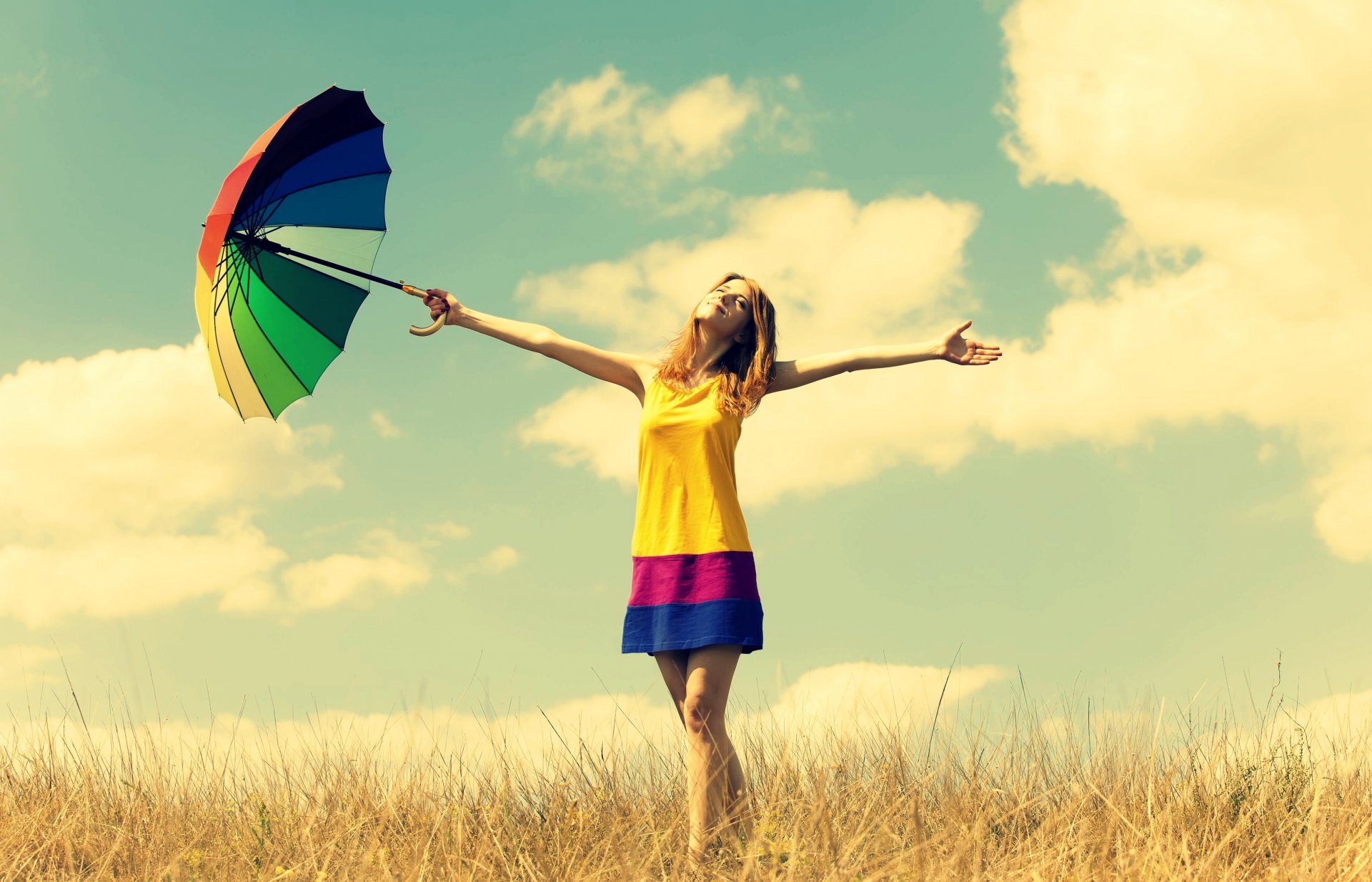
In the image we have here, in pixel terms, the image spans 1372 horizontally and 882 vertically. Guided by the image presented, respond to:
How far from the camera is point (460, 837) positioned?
5.46m

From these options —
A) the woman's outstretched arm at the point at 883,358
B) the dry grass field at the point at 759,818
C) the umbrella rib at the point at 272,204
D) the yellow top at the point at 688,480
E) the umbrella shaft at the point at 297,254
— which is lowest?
the dry grass field at the point at 759,818

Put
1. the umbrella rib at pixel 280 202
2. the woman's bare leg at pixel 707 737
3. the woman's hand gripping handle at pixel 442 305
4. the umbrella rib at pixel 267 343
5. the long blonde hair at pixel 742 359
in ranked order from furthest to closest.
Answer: the umbrella rib at pixel 267 343 < the umbrella rib at pixel 280 202 < the woman's hand gripping handle at pixel 442 305 < the long blonde hair at pixel 742 359 < the woman's bare leg at pixel 707 737

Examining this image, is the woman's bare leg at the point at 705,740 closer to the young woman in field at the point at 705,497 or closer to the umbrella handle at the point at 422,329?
the young woman in field at the point at 705,497

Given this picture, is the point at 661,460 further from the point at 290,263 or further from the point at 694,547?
the point at 290,263

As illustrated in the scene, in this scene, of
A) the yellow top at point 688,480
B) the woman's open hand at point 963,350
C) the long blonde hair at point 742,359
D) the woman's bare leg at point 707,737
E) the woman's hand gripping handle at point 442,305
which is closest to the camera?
the woman's bare leg at point 707,737

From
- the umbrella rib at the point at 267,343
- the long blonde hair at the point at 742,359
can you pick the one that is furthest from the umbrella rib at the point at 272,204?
the long blonde hair at the point at 742,359

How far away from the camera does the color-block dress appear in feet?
17.5

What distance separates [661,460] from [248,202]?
9.63 feet

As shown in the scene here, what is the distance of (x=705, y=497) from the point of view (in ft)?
18.1

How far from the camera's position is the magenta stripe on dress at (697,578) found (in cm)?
537

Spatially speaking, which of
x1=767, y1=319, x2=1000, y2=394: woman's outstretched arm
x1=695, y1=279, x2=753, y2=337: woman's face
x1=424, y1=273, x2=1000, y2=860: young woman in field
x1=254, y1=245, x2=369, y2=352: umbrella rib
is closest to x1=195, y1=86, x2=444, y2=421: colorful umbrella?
x1=254, y1=245, x2=369, y2=352: umbrella rib

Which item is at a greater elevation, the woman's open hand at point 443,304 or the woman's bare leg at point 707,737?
the woman's open hand at point 443,304

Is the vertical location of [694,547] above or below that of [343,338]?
below

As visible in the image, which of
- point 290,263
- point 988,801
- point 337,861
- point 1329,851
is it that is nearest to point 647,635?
point 337,861
